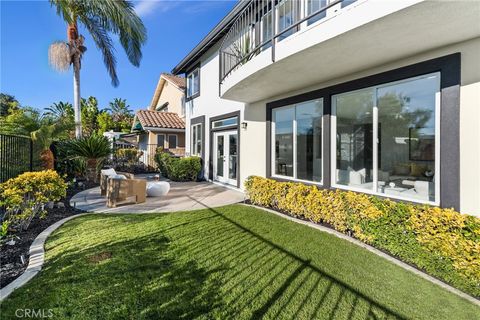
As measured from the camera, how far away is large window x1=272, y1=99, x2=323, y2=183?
7000mm

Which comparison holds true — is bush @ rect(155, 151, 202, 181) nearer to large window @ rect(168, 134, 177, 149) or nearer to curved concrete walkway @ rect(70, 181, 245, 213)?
curved concrete walkway @ rect(70, 181, 245, 213)

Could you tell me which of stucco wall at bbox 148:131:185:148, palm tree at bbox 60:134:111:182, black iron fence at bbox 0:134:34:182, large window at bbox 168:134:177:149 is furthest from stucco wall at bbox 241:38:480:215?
large window at bbox 168:134:177:149

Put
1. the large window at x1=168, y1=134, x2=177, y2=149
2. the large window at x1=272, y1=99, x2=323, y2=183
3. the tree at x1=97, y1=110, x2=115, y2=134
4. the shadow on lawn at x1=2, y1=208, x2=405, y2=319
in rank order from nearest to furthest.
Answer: the shadow on lawn at x1=2, y1=208, x2=405, y2=319
the large window at x1=272, y1=99, x2=323, y2=183
the large window at x1=168, y1=134, x2=177, y2=149
the tree at x1=97, y1=110, x2=115, y2=134

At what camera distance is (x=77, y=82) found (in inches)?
531

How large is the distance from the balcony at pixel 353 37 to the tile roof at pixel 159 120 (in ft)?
38.7

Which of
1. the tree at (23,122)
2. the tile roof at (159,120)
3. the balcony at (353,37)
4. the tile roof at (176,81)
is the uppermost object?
the tile roof at (176,81)

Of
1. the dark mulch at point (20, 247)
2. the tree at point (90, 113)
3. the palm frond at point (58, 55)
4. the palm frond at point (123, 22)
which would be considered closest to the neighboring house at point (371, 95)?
the dark mulch at point (20, 247)

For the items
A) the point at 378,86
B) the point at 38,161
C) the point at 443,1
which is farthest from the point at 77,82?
the point at 443,1

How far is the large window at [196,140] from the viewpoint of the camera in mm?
13943

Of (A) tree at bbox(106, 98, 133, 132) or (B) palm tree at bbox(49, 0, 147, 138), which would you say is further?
(A) tree at bbox(106, 98, 133, 132)

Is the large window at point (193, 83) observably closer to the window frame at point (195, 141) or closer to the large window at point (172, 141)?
the window frame at point (195, 141)

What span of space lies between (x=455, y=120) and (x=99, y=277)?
6.21 meters

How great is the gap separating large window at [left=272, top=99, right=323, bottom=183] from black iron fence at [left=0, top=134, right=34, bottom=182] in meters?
8.11

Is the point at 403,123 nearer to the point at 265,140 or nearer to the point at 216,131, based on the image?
the point at 265,140
